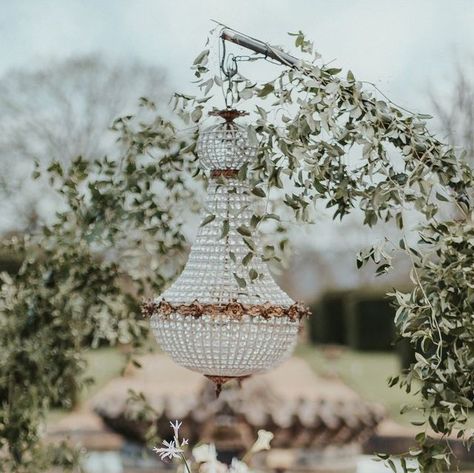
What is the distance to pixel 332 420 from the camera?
7535mm

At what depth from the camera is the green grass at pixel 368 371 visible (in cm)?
1305

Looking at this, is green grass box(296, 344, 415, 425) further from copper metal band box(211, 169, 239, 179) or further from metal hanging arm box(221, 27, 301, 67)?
metal hanging arm box(221, 27, 301, 67)

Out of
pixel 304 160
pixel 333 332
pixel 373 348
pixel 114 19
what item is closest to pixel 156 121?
pixel 304 160

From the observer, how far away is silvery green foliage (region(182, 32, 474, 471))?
101 inches

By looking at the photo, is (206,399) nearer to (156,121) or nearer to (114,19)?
(156,121)

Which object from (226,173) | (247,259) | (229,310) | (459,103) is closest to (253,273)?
(247,259)

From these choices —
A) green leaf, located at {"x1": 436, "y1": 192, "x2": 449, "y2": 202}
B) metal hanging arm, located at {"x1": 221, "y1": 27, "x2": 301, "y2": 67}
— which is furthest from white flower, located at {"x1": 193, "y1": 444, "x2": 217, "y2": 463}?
metal hanging arm, located at {"x1": 221, "y1": 27, "x2": 301, "y2": 67}

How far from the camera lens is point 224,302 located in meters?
2.87

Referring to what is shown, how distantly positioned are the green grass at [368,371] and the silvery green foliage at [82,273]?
7.71 m

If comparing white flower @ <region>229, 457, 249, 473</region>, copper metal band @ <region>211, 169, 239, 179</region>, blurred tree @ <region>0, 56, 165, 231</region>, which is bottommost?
white flower @ <region>229, 457, 249, 473</region>

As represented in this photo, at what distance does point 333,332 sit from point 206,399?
17.3 m

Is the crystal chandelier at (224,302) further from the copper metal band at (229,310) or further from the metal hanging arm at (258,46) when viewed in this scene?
the metal hanging arm at (258,46)

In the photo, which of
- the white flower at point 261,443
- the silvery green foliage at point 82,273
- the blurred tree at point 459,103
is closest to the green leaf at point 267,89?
the white flower at point 261,443

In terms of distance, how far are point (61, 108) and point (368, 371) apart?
699cm
